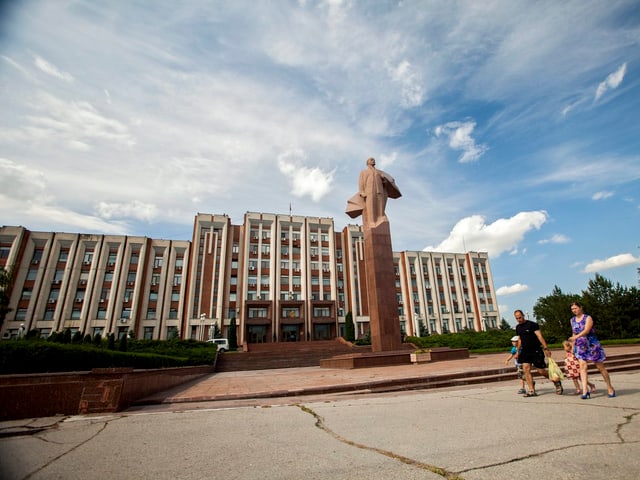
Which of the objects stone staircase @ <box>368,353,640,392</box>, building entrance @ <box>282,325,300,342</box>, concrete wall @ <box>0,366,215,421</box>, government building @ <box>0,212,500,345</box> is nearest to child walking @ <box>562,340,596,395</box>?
stone staircase @ <box>368,353,640,392</box>

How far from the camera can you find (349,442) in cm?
311

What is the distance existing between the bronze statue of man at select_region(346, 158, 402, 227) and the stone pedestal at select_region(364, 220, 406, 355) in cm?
60

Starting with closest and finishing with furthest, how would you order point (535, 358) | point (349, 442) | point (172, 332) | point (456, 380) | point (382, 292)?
point (349, 442), point (535, 358), point (456, 380), point (382, 292), point (172, 332)

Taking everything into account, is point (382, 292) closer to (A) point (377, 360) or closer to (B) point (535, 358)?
(A) point (377, 360)

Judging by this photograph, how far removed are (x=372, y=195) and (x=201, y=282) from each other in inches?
1135

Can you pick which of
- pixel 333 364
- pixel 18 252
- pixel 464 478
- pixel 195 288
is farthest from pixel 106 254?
pixel 464 478

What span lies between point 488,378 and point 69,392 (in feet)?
27.0

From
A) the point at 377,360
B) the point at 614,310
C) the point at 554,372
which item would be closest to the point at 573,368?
the point at 554,372

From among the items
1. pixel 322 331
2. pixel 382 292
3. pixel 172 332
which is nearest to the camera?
pixel 382 292

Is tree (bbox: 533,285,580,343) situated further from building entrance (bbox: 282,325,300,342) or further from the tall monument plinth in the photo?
building entrance (bbox: 282,325,300,342)

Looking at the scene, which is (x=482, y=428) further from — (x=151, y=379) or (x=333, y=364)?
(x=333, y=364)

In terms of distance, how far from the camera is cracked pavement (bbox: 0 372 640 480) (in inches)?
92.5

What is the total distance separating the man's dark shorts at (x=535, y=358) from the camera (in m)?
5.46

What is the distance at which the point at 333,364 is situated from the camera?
593 inches
